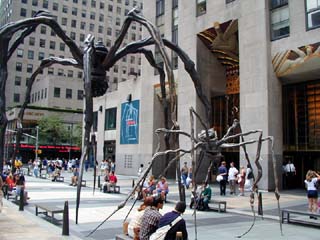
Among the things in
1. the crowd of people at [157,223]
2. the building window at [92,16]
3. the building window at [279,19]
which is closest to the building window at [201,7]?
the building window at [279,19]

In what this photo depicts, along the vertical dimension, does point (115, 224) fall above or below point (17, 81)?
below

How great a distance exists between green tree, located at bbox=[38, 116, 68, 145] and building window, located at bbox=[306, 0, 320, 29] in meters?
47.7

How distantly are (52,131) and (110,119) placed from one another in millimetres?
20771

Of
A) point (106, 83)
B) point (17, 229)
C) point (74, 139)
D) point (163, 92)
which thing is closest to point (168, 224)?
point (163, 92)

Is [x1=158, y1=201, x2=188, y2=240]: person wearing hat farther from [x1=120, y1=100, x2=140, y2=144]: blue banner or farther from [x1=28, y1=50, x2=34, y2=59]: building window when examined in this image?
[x1=28, y1=50, x2=34, y2=59]: building window

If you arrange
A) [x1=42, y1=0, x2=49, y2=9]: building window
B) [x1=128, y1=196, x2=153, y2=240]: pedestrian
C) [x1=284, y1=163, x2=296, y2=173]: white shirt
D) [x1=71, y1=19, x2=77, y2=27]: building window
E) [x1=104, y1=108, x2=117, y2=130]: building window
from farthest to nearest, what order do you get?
[x1=71, y1=19, x2=77, y2=27]: building window, [x1=42, y1=0, x2=49, y2=9]: building window, [x1=104, y1=108, x2=117, y2=130]: building window, [x1=284, y1=163, x2=296, y2=173]: white shirt, [x1=128, y1=196, x2=153, y2=240]: pedestrian

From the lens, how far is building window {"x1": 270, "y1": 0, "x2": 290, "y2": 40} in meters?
24.1

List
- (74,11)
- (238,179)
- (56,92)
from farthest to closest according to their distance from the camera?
(74,11) < (56,92) < (238,179)

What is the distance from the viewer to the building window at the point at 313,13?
2240 centimetres

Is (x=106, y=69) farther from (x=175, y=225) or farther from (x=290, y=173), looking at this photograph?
(x=290, y=173)

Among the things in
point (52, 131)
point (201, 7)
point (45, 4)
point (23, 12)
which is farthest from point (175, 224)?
point (45, 4)

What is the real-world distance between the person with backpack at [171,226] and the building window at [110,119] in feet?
128

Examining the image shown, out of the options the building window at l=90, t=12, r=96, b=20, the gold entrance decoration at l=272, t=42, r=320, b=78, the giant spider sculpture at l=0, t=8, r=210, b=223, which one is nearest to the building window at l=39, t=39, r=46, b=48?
the building window at l=90, t=12, r=96, b=20

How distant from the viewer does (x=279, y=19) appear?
80.2 ft
